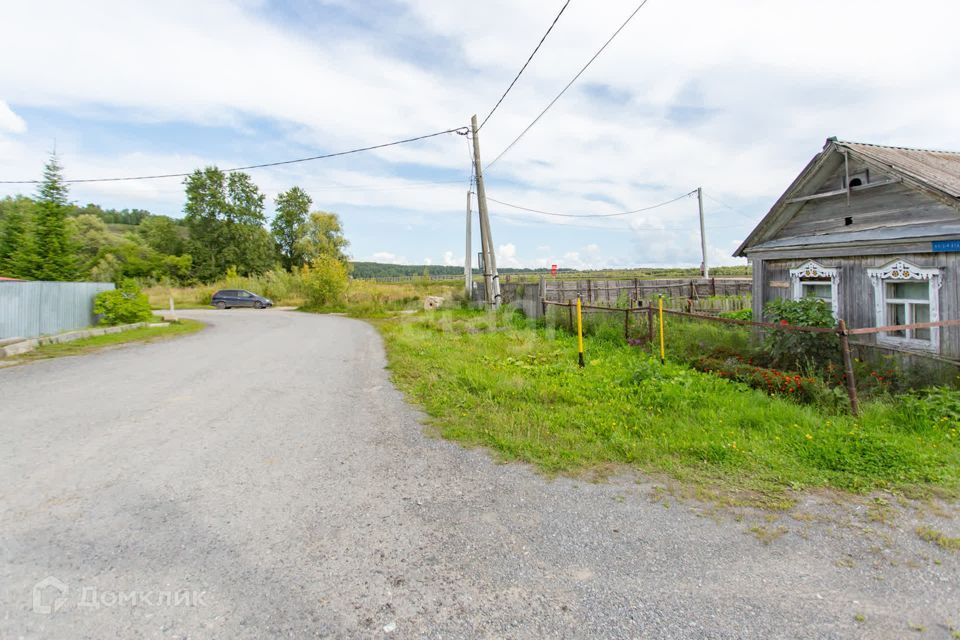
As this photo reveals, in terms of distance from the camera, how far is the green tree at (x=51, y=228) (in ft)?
52.8

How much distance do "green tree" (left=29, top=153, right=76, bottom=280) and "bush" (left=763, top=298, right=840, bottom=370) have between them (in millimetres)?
21402

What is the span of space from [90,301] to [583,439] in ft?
56.5

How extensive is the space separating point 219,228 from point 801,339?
56.9m

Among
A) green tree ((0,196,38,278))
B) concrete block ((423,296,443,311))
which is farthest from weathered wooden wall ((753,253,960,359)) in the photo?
green tree ((0,196,38,278))

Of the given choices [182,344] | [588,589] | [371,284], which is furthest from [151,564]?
[371,284]

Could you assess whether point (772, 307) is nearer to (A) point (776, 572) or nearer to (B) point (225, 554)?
(A) point (776, 572)

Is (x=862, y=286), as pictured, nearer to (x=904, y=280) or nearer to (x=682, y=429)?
(x=904, y=280)

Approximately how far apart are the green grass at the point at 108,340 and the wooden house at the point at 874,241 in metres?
15.7

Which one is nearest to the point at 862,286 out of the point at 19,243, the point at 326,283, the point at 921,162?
the point at 921,162

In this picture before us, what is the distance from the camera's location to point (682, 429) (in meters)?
5.01

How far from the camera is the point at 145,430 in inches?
215

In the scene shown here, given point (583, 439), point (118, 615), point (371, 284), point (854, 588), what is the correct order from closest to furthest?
point (118, 615) < point (854, 588) < point (583, 439) < point (371, 284)

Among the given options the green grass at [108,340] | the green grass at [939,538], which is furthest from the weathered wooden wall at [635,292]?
the green grass at [939,538]

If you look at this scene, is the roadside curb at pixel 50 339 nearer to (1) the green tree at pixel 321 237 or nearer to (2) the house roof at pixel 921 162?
(2) the house roof at pixel 921 162
